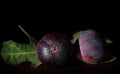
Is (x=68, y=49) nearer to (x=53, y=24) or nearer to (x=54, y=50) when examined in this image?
(x=54, y=50)

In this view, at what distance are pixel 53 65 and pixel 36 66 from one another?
0.05 meters

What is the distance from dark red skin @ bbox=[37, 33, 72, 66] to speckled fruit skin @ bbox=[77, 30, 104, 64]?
3cm

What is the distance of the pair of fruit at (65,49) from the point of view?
0.78m

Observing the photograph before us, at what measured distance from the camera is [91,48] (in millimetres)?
788

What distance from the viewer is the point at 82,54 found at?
31.5 inches

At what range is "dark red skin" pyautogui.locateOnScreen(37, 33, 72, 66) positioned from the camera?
780mm

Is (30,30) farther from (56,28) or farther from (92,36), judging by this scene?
(92,36)

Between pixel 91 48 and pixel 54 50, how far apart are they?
77mm

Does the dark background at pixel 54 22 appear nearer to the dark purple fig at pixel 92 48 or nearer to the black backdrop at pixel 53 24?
the black backdrop at pixel 53 24

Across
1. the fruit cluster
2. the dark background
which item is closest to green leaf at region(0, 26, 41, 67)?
the fruit cluster

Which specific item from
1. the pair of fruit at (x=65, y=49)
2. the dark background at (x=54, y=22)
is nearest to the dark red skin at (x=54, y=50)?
the pair of fruit at (x=65, y=49)

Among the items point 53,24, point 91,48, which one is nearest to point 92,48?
point 91,48

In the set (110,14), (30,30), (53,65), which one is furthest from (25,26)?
(53,65)

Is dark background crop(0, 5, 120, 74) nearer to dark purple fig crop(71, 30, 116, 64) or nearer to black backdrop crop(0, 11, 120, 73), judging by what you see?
black backdrop crop(0, 11, 120, 73)
